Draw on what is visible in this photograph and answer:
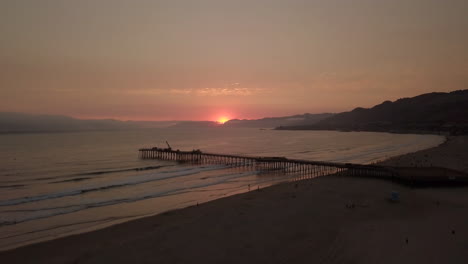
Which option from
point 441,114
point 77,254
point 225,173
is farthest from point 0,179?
point 441,114

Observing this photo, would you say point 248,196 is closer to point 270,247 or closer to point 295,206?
point 295,206

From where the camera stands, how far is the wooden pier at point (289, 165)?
27.7 m

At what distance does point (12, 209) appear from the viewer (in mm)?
18062

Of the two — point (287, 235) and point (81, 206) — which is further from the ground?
point (287, 235)

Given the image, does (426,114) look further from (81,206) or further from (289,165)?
(81,206)

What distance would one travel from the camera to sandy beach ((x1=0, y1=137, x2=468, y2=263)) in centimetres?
1036

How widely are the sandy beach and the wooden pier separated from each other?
8981mm

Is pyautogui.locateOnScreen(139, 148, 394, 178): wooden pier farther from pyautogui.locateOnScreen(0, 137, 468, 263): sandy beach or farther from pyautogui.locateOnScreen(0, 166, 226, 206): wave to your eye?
pyautogui.locateOnScreen(0, 137, 468, 263): sandy beach

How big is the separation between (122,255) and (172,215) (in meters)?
5.51

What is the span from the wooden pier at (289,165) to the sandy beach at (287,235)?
8.98 m

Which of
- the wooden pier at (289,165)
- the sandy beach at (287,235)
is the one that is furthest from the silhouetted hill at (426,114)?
the sandy beach at (287,235)

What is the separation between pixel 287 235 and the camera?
12.3 m

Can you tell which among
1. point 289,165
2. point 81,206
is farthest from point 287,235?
point 289,165

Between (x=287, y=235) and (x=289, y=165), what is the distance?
26.5 metres
